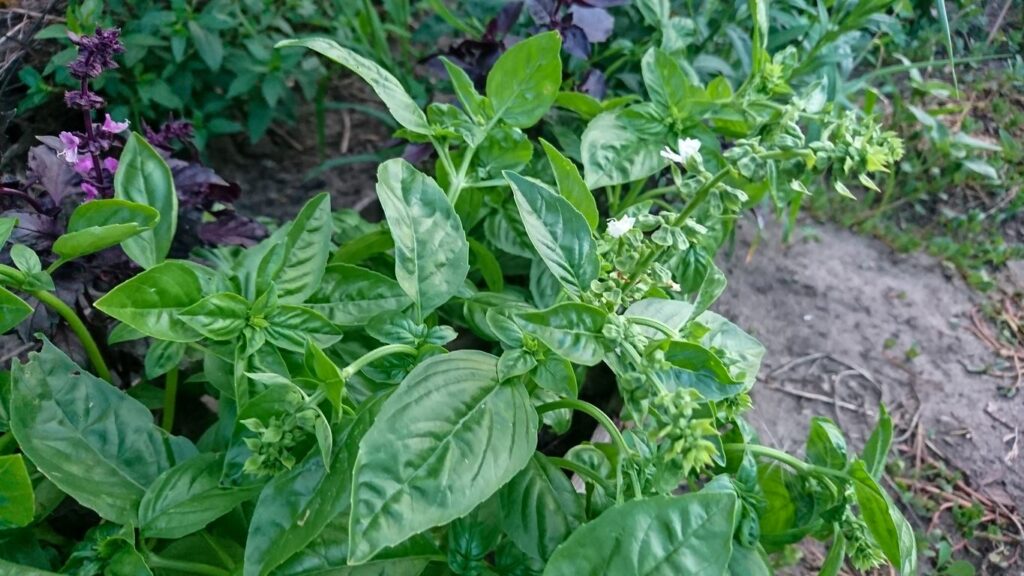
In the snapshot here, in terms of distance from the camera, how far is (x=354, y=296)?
939 mm

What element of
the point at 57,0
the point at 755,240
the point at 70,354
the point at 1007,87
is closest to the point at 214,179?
the point at 70,354

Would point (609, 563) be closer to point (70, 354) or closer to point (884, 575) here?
point (70, 354)

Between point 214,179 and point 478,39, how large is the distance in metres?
0.55

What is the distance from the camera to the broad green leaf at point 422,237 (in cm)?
87

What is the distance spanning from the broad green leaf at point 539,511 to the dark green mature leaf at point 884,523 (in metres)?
0.29

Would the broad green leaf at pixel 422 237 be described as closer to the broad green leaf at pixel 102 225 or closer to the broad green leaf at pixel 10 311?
the broad green leaf at pixel 102 225

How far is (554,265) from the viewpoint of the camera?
797mm

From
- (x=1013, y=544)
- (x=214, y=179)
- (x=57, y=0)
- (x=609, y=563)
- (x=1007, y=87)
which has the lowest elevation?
(x=1013, y=544)

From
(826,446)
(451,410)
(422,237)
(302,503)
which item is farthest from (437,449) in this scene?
(826,446)

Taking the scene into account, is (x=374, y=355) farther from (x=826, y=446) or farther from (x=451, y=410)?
(x=826, y=446)

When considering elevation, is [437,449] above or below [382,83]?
below

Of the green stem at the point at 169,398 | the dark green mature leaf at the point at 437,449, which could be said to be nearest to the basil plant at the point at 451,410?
the dark green mature leaf at the point at 437,449

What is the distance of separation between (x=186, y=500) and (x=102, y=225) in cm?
31

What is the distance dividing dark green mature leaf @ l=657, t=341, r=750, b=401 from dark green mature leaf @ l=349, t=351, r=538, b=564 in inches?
5.9
